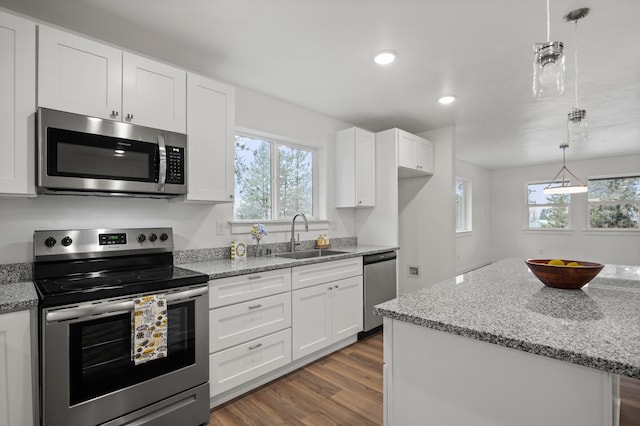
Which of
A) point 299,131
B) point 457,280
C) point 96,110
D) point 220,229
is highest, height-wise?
point 299,131

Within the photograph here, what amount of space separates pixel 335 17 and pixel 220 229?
1.83m

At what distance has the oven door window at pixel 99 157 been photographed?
1.72 metres

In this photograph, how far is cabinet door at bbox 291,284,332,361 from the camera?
258 centimetres

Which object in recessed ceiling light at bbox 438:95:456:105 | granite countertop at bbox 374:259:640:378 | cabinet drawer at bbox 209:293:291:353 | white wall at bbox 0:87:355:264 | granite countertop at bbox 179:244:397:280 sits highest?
recessed ceiling light at bbox 438:95:456:105

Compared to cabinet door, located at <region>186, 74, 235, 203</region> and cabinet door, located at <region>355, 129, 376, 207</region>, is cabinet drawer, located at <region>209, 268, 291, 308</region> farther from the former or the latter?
cabinet door, located at <region>355, 129, 376, 207</region>

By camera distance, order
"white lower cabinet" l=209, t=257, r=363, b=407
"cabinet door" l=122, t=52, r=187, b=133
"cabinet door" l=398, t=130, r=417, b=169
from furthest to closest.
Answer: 1. "cabinet door" l=398, t=130, r=417, b=169
2. "white lower cabinet" l=209, t=257, r=363, b=407
3. "cabinet door" l=122, t=52, r=187, b=133

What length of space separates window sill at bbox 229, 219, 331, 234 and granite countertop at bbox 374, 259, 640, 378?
6.13 feet

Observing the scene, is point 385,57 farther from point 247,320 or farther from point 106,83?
point 247,320

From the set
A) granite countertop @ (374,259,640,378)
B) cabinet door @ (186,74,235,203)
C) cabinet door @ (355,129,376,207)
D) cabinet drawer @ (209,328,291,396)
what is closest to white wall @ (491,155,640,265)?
cabinet door @ (355,129,376,207)

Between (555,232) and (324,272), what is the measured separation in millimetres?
7275

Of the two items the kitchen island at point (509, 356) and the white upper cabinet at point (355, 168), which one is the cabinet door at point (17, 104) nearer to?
the kitchen island at point (509, 356)

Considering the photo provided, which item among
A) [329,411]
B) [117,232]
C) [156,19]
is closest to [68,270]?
[117,232]

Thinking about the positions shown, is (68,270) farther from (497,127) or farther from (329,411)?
(497,127)

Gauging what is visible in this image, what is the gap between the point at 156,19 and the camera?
1.99 m
